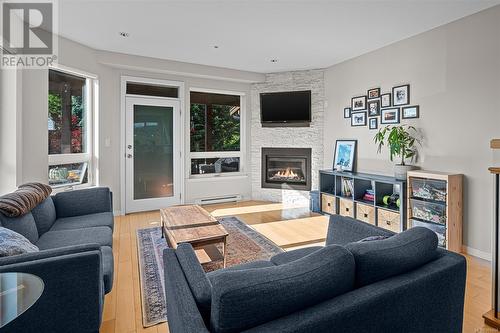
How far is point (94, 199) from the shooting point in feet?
10.4

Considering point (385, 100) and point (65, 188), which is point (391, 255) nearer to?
point (385, 100)

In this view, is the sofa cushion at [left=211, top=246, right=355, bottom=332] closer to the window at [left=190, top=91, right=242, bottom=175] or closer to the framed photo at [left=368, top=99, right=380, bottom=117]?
the framed photo at [left=368, top=99, right=380, bottom=117]

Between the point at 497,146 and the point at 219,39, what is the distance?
3281 millimetres

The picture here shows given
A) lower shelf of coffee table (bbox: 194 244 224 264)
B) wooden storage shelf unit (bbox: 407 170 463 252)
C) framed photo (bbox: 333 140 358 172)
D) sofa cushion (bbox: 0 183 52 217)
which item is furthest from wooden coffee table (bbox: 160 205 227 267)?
framed photo (bbox: 333 140 358 172)

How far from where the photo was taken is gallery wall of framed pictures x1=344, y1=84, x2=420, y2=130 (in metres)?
3.82

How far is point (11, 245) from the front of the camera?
5.27 ft

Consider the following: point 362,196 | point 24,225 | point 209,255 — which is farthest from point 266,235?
point 24,225

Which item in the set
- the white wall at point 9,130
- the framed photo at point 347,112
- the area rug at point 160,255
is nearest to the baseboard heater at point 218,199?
the area rug at point 160,255

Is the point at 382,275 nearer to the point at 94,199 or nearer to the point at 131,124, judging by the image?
the point at 94,199

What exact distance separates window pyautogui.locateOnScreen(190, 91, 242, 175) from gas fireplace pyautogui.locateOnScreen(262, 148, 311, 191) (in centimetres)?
62

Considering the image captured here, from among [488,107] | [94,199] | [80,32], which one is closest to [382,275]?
[488,107]

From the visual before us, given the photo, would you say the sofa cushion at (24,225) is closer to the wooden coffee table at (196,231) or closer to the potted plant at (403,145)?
the wooden coffee table at (196,231)

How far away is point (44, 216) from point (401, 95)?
14.6ft

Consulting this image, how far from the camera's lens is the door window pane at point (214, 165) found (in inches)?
219
